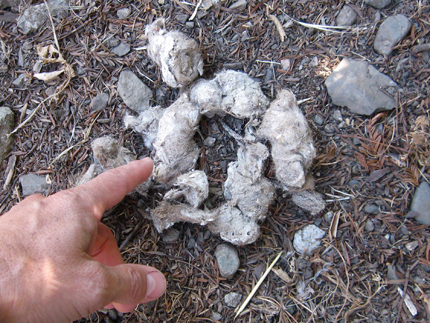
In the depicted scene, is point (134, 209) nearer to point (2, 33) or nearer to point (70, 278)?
point (70, 278)

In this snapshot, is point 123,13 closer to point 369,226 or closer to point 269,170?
point 269,170

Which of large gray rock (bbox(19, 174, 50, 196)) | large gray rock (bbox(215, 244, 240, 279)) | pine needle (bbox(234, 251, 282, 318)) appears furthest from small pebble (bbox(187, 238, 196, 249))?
large gray rock (bbox(19, 174, 50, 196))

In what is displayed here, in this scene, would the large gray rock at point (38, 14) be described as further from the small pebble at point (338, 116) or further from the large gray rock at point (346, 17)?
the small pebble at point (338, 116)

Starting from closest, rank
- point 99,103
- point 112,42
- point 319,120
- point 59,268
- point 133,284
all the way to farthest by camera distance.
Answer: point 59,268 → point 133,284 → point 319,120 → point 99,103 → point 112,42

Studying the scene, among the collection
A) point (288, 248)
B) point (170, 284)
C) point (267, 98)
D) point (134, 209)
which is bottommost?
point (170, 284)

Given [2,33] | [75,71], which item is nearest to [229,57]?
[75,71]

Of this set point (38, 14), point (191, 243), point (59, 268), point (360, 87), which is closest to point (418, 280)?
point (360, 87)
